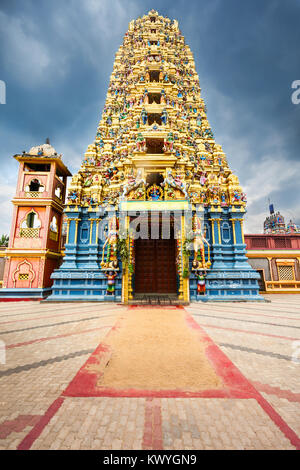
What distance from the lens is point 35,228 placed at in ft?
45.9

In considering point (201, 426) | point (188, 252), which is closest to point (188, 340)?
point (201, 426)

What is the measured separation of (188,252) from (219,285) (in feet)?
9.31

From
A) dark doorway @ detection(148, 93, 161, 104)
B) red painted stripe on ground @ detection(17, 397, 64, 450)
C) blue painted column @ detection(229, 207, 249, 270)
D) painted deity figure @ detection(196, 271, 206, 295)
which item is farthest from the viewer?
dark doorway @ detection(148, 93, 161, 104)

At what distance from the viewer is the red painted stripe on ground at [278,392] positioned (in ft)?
8.23

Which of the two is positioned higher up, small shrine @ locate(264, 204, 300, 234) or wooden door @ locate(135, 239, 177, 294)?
small shrine @ locate(264, 204, 300, 234)

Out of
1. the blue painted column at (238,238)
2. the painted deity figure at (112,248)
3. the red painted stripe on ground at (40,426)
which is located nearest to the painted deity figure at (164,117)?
the blue painted column at (238,238)

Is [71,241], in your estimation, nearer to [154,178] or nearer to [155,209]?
[155,209]

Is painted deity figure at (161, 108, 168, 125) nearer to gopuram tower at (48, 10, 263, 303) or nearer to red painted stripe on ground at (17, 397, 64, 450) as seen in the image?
gopuram tower at (48, 10, 263, 303)

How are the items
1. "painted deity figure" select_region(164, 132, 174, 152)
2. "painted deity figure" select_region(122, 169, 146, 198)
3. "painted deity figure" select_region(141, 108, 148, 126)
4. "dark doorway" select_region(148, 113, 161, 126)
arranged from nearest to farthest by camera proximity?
"painted deity figure" select_region(122, 169, 146, 198) → "painted deity figure" select_region(164, 132, 174, 152) → "painted deity figure" select_region(141, 108, 148, 126) → "dark doorway" select_region(148, 113, 161, 126)

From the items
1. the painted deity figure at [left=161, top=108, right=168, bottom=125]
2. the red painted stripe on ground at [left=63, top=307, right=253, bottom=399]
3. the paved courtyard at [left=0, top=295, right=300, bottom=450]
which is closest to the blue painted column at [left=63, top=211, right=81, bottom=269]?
the paved courtyard at [left=0, top=295, right=300, bottom=450]

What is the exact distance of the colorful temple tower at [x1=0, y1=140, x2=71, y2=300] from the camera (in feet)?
43.0

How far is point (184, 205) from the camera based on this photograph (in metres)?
11.4

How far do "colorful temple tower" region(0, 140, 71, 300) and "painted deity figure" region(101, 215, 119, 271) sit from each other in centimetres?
506

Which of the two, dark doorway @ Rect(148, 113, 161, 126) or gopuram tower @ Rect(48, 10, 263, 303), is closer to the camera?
gopuram tower @ Rect(48, 10, 263, 303)
